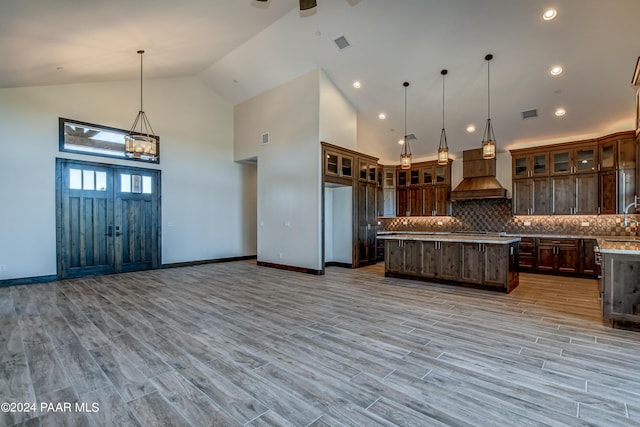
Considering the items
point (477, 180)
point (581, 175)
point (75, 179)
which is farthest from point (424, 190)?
point (75, 179)

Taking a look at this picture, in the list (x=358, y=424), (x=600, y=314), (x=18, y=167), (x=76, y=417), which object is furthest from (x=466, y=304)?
(x=18, y=167)

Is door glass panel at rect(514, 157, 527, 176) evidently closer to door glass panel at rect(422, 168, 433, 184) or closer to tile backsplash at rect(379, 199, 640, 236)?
tile backsplash at rect(379, 199, 640, 236)

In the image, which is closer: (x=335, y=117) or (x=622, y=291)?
(x=622, y=291)

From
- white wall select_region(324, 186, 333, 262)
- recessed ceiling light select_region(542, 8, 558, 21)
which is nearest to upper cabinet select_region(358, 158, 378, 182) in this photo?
white wall select_region(324, 186, 333, 262)

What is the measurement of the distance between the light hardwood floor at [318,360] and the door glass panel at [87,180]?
2.54m

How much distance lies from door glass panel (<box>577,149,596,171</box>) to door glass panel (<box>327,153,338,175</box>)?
5.66 meters

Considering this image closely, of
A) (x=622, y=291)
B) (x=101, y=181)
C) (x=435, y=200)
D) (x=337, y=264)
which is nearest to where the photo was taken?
(x=622, y=291)

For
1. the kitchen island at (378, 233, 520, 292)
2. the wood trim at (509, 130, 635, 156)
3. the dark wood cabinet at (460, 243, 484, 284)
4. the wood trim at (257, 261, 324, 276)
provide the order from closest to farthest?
the kitchen island at (378, 233, 520, 292), the dark wood cabinet at (460, 243, 484, 284), the wood trim at (509, 130, 635, 156), the wood trim at (257, 261, 324, 276)

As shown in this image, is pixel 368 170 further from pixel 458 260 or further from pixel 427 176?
pixel 458 260

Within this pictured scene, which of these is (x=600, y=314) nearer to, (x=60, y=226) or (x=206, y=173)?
(x=206, y=173)

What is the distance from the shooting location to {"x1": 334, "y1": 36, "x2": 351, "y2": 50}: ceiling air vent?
6084 mm

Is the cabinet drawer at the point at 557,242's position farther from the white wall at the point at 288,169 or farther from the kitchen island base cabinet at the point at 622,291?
the white wall at the point at 288,169

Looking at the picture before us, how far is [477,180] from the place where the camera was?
839 cm

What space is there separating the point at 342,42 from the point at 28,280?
25.6 ft
